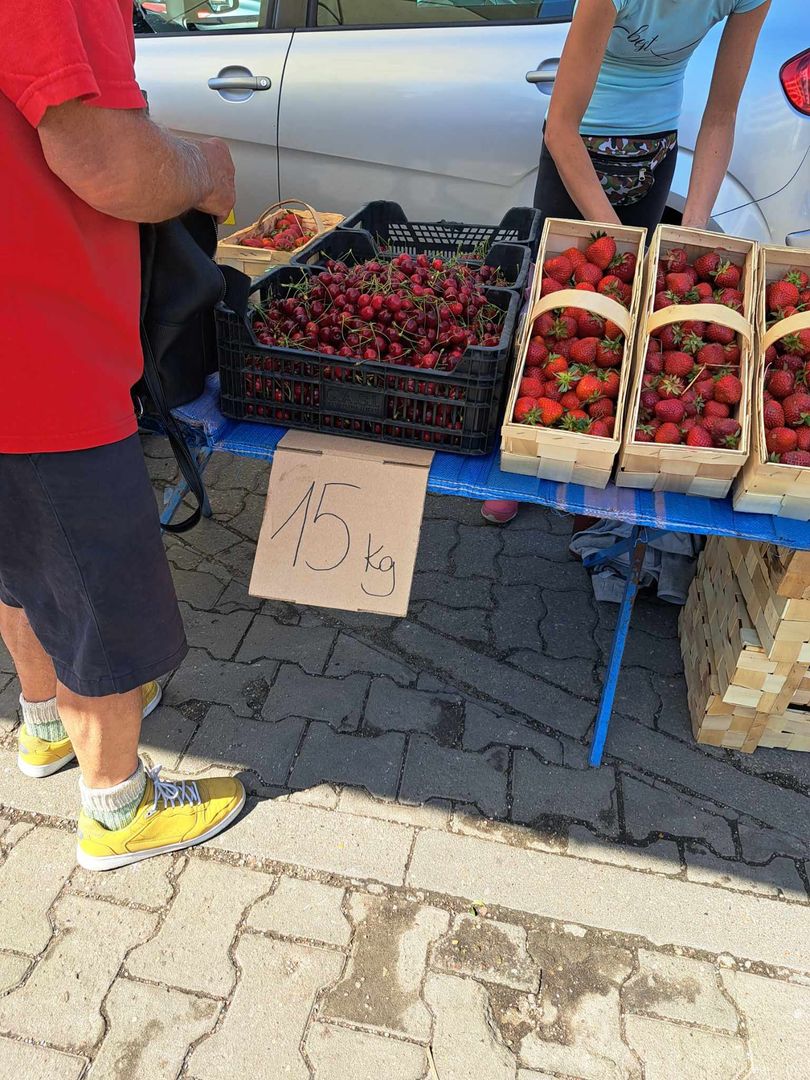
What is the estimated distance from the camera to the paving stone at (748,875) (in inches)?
76.5

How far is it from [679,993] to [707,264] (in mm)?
1685

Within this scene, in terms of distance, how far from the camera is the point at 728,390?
167 centimetres

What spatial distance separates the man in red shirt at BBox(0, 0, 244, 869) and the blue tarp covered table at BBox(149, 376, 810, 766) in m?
0.32

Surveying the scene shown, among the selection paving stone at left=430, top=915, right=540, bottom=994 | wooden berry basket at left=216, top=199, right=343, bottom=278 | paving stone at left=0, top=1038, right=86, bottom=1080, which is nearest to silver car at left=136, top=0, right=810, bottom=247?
wooden berry basket at left=216, top=199, right=343, bottom=278

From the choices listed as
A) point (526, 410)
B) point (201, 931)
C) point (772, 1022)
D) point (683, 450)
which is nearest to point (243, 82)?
point (526, 410)

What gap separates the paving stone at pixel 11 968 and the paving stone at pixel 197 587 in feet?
4.03

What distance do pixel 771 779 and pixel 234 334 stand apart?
1.89 meters

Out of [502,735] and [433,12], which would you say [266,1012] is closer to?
[502,735]

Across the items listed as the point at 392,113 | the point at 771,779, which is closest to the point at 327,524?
the point at 771,779

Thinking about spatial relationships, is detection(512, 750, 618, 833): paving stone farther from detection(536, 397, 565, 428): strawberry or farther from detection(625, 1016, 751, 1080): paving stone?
detection(536, 397, 565, 428): strawberry

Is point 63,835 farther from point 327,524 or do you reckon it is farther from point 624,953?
point 624,953

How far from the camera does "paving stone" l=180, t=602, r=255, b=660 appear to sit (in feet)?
8.41

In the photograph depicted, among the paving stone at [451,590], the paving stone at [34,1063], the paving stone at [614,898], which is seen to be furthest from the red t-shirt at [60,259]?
the paving stone at [451,590]

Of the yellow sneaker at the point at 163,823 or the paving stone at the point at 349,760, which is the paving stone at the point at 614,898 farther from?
the yellow sneaker at the point at 163,823
